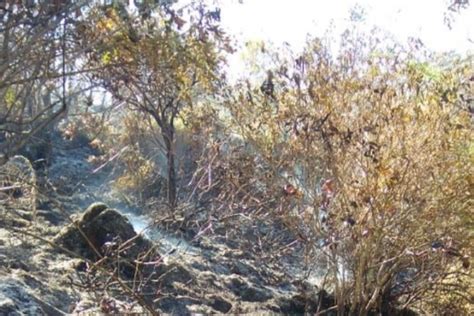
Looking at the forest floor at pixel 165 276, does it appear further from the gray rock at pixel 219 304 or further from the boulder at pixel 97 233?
the boulder at pixel 97 233

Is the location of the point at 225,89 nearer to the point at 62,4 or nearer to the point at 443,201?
the point at 443,201

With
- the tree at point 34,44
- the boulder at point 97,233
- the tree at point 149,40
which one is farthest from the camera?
the boulder at point 97,233

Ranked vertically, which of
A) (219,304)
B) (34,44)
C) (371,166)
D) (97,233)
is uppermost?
(371,166)

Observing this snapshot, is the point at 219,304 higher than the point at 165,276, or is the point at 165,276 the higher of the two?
the point at 165,276

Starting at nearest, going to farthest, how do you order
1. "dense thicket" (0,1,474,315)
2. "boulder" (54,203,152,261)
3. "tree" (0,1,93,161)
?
"tree" (0,1,93,161), "dense thicket" (0,1,474,315), "boulder" (54,203,152,261)

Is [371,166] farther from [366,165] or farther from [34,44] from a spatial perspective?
[34,44]

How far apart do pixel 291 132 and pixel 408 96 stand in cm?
157

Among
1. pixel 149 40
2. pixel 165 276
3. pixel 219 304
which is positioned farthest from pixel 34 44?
pixel 219 304

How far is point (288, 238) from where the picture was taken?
12.0 meters

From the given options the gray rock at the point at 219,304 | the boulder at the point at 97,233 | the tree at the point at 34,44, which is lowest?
the gray rock at the point at 219,304

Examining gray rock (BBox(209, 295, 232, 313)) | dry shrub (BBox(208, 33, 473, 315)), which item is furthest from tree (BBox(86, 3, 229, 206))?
gray rock (BBox(209, 295, 232, 313))

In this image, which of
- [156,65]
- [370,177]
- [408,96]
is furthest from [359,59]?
[156,65]

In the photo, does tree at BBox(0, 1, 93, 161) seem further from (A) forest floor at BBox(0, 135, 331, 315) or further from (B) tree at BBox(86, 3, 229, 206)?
(A) forest floor at BBox(0, 135, 331, 315)

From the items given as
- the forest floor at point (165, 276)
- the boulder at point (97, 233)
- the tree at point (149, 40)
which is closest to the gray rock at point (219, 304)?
the forest floor at point (165, 276)
